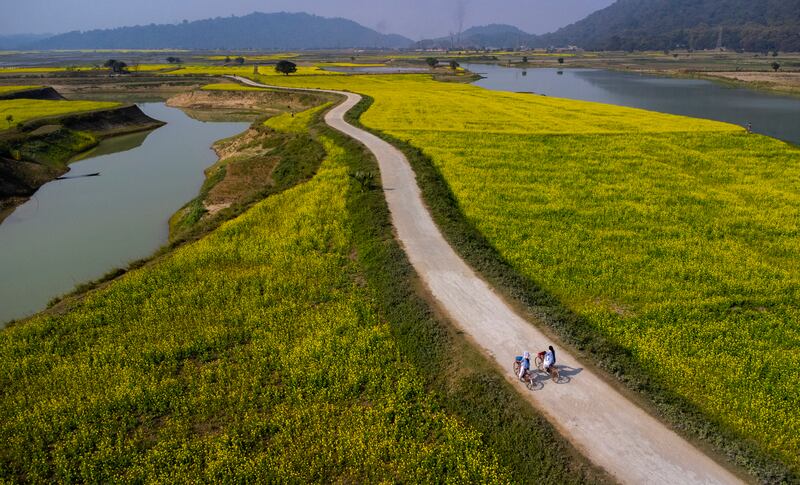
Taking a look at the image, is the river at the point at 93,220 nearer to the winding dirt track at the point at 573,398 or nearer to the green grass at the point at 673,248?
the winding dirt track at the point at 573,398

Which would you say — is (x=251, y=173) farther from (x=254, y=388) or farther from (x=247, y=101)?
(x=247, y=101)

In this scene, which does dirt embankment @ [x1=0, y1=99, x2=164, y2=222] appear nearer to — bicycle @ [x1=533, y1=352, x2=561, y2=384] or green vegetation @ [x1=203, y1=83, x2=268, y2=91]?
green vegetation @ [x1=203, y1=83, x2=268, y2=91]

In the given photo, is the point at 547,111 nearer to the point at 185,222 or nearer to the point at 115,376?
the point at 185,222

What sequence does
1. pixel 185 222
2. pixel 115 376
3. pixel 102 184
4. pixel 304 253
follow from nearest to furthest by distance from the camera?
pixel 115 376
pixel 304 253
pixel 185 222
pixel 102 184

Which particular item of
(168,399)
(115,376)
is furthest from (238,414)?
(115,376)

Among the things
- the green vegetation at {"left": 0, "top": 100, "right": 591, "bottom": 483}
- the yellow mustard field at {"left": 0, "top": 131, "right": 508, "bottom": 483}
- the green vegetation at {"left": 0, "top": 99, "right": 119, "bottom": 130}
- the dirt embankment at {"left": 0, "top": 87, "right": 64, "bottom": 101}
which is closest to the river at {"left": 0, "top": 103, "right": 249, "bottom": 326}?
the green vegetation at {"left": 0, "top": 100, "right": 591, "bottom": 483}

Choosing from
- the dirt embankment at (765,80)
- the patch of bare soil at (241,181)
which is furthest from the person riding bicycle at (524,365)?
the dirt embankment at (765,80)
